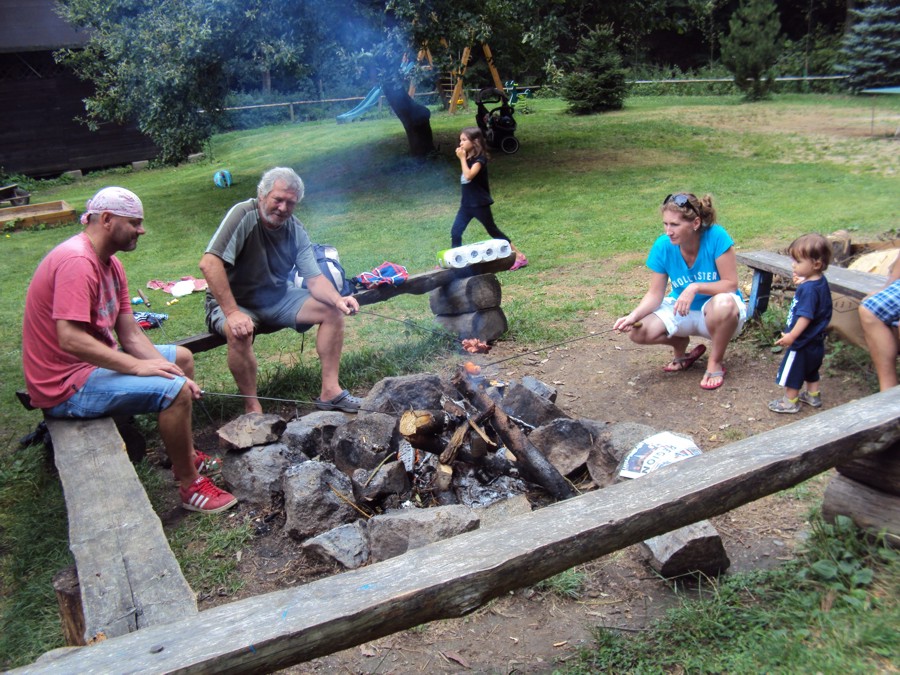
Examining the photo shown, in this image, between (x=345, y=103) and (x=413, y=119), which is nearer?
(x=413, y=119)

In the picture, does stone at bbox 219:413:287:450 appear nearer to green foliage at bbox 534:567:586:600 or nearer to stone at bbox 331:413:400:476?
stone at bbox 331:413:400:476

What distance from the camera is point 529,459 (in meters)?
3.59

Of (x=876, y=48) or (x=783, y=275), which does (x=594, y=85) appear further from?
(x=783, y=275)

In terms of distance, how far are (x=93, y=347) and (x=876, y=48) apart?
20921mm

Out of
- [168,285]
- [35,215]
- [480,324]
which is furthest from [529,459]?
[35,215]

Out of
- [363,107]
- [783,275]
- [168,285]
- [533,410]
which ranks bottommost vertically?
[168,285]

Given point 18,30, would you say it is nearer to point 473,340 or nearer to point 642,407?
point 473,340

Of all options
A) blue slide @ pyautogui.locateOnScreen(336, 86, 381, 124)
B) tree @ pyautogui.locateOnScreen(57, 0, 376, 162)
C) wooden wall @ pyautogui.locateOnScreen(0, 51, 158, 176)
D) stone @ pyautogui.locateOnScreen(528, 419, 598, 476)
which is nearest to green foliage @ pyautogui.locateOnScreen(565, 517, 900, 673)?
stone @ pyautogui.locateOnScreen(528, 419, 598, 476)

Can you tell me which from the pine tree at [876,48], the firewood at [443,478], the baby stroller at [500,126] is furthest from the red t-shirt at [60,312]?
the pine tree at [876,48]

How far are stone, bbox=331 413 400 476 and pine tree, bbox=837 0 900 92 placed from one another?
19.7m

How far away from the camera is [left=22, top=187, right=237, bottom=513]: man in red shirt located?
3369 millimetres

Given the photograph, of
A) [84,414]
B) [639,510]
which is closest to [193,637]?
[639,510]

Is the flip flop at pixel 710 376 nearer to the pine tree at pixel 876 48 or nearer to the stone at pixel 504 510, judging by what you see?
the stone at pixel 504 510

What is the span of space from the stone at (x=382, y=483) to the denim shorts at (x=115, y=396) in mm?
958
